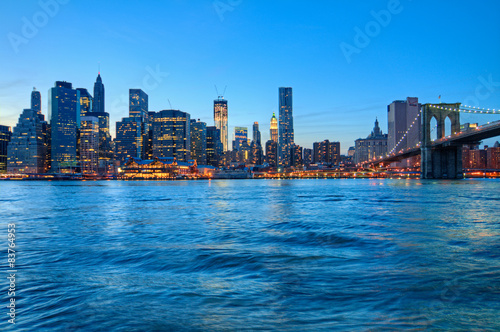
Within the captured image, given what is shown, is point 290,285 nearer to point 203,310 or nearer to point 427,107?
point 203,310

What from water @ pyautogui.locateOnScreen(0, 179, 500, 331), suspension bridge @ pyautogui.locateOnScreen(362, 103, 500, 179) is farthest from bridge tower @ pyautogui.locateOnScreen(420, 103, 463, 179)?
water @ pyautogui.locateOnScreen(0, 179, 500, 331)

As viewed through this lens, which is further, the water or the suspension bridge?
the suspension bridge

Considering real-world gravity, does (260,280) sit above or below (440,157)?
below

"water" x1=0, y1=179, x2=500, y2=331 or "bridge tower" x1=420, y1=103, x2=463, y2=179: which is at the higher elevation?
"bridge tower" x1=420, y1=103, x2=463, y2=179

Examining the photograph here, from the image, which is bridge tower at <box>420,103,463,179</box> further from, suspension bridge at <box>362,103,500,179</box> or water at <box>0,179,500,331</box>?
water at <box>0,179,500,331</box>

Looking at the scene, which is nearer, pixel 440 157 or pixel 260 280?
pixel 260 280

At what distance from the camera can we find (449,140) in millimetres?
94750

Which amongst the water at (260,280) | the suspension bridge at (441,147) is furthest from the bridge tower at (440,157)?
the water at (260,280)

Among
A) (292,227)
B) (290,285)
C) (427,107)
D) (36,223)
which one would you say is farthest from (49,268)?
(427,107)

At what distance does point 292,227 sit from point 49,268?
1326 centimetres

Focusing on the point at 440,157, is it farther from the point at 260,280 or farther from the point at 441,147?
the point at 260,280

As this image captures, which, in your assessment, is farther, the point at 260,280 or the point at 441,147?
the point at 441,147

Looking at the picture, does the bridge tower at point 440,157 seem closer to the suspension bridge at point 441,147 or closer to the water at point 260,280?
the suspension bridge at point 441,147

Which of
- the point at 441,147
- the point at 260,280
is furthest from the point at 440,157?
the point at 260,280
